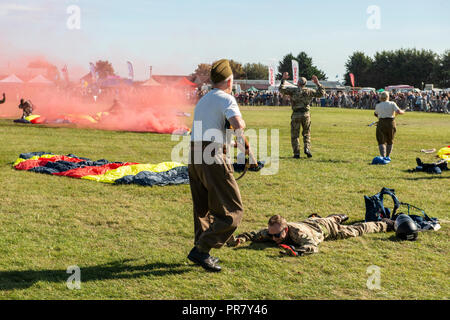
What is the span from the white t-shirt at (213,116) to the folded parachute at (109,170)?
5438 millimetres

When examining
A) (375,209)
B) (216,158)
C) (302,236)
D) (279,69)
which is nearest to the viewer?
(216,158)

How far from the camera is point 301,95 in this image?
14281 mm

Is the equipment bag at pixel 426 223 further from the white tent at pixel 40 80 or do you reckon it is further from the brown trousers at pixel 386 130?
the white tent at pixel 40 80

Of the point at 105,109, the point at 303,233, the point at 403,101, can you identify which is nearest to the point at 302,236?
the point at 303,233

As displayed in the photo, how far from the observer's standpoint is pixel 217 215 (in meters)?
5.43

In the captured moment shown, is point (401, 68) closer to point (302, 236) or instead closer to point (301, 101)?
point (301, 101)

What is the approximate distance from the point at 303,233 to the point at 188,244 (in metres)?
1.64

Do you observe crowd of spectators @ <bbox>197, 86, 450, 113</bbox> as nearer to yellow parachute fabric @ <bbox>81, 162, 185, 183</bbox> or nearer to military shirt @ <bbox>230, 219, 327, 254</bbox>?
yellow parachute fabric @ <bbox>81, 162, 185, 183</bbox>

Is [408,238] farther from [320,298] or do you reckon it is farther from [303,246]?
[320,298]

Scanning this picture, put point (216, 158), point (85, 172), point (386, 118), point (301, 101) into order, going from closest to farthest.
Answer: point (216, 158), point (85, 172), point (386, 118), point (301, 101)

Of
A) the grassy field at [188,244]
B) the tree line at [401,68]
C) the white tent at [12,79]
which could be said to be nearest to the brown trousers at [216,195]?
the grassy field at [188,244]

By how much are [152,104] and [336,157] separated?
1781cm
